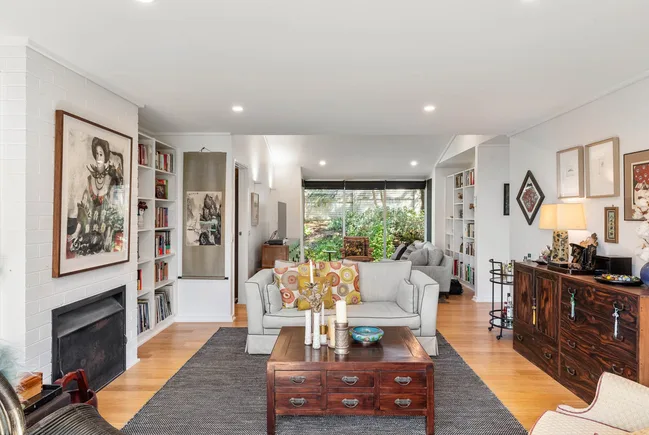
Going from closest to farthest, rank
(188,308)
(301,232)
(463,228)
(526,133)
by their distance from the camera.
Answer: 1. (526,133)
2. (188,308)
3. (463,228)
4. (301,232)

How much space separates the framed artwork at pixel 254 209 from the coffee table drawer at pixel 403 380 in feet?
14.3

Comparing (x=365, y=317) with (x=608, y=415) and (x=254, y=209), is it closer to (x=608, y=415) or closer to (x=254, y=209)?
(x=608, y=415)

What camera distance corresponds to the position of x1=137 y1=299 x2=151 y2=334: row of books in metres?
4.24

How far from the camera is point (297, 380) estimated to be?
8.20ft

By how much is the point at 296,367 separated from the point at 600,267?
8.04ft

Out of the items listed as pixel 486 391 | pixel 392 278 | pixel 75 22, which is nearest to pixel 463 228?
pixel 392 278

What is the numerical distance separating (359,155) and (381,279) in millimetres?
4502

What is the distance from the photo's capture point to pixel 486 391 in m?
3.08

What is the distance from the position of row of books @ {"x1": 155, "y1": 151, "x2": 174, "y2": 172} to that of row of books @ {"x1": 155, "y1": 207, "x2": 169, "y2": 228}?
0.48 meters

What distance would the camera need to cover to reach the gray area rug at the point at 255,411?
2.52 m

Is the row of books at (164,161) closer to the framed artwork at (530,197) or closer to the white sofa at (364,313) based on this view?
the white sofa at (364,313)

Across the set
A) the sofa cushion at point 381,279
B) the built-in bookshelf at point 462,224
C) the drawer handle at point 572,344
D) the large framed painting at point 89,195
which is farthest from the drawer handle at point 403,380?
the built-in bookshelf at point 462,224

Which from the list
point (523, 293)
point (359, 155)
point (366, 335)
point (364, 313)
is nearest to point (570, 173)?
point (523, 293)

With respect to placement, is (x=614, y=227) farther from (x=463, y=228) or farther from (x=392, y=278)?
(x=463, y=228)
